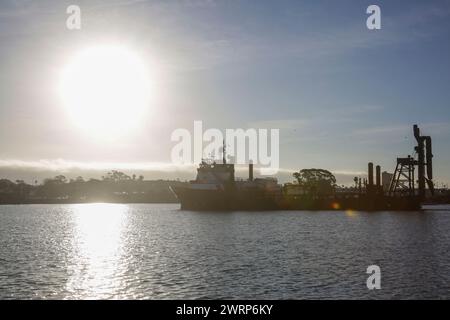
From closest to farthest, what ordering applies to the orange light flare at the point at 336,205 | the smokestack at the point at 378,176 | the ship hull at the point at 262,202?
the ship hull at the point at 262,202 < the smokestack at the point at 378,176 < the orange light flare at the point at 336,205

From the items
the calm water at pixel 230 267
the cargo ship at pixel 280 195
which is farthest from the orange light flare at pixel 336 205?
the calm water at pixel 230 267

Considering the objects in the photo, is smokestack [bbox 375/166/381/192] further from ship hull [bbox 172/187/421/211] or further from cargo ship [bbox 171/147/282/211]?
cargo ship [bbox 171/147/282/211]

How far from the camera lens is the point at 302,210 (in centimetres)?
11644

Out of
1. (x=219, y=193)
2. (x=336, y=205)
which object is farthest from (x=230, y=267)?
(x=336, y=205)

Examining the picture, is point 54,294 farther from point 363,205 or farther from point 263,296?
point 363,205

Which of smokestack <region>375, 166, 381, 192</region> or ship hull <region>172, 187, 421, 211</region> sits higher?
smokestack <region>375, 166, 381, 192</region>

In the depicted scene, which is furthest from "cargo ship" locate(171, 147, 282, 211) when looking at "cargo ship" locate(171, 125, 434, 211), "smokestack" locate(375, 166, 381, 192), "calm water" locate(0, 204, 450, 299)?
"calm water" locate(0, 204, 450, 299)

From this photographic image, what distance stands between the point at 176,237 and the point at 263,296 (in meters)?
32.0

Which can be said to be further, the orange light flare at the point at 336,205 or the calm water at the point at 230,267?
the orange light flare at the point at 336,205

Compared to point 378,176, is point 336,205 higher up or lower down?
lower down

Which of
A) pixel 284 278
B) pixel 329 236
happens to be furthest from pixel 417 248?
pixel 284 278

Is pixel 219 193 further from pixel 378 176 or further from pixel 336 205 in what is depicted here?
pixel 378 176

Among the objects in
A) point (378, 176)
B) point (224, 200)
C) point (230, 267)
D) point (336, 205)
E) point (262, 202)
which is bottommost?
point (230, 267)

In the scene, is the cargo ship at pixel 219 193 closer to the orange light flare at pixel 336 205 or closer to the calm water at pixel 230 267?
the orange light flare at pixel 336 205
